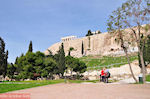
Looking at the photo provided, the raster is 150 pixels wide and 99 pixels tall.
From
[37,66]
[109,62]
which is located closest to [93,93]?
[37,66]

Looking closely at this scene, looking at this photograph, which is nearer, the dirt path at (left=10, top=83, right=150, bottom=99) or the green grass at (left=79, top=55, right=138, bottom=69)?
the dirt path at (left=10, top=83, right=150, bottom=99)

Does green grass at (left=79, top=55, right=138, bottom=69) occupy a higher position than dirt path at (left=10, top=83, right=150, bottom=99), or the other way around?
green grass at (left=79, top=55, right=138, bottom=69)

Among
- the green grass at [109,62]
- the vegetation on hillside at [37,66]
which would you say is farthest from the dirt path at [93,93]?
the green grass at [109,62]

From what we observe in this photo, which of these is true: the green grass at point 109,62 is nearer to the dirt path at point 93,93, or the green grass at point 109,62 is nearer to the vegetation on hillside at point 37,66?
the vegetation on hillside at point 37,66

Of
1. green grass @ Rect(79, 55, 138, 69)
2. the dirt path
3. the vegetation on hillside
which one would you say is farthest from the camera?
green grass @ Rect(79, 55, 138, 69)

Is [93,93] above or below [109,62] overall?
below

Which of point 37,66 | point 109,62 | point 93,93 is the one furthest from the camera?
point 109,62

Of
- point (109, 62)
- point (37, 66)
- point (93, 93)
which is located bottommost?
point (93, 93)

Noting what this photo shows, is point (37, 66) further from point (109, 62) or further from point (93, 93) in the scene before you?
point (109, 62)

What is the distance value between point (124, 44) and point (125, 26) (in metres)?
1.95

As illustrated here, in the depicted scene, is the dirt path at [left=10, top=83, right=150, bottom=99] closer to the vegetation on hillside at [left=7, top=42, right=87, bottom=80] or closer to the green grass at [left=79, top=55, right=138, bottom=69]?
the vegetation on hillside at [left=7, top=42, right=87, bottom=80]

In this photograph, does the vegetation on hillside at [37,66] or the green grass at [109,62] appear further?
the green grass at [109,62]

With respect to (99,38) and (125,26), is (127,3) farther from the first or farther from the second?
(99,38)

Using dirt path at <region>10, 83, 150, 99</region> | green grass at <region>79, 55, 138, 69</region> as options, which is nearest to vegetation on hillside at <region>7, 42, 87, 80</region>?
green grass at <region>79, 55, 138, 69</region>
